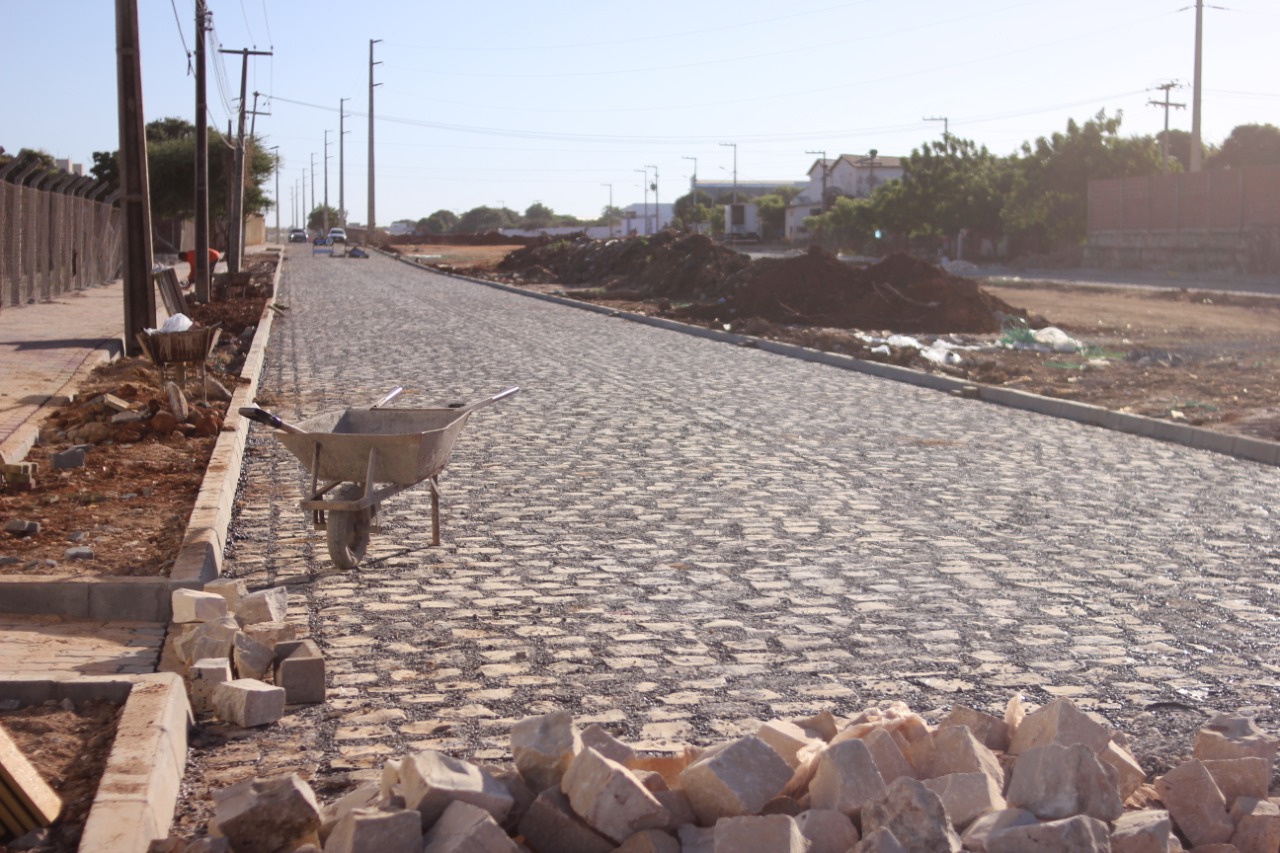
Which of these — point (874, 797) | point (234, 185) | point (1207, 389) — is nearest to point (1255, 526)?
point (874, 797)

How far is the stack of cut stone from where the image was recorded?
4930 millimetres

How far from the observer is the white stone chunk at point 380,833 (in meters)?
3.45

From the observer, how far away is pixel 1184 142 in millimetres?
97500

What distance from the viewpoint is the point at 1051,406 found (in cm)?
1482

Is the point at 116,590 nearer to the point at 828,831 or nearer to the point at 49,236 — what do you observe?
the point at 828,831

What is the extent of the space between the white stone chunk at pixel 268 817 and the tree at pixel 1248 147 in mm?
96477

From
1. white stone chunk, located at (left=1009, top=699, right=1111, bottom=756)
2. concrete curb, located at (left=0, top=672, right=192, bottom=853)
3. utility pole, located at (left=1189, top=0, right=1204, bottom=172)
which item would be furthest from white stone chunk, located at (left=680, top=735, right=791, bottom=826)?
utility pole, located at (left=1189, top=0, right=1204, bottom=172)

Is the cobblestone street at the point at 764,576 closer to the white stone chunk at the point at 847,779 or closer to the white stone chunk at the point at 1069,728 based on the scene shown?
the white stone chunk at the point at 1069,728

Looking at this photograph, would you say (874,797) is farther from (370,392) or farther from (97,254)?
(97,254)

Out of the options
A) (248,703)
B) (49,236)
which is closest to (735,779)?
(248,703)

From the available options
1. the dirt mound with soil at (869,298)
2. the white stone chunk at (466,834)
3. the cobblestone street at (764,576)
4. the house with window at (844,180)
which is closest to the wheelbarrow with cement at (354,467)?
the cobblestone street at (764,576)

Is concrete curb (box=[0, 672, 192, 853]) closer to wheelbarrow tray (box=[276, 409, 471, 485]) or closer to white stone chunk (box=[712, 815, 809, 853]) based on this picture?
white stone chunk (box=[712, 815, 809, 853])

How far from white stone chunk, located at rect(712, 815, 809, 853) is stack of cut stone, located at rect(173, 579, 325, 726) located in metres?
2.06

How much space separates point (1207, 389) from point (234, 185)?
37333 millimetres
